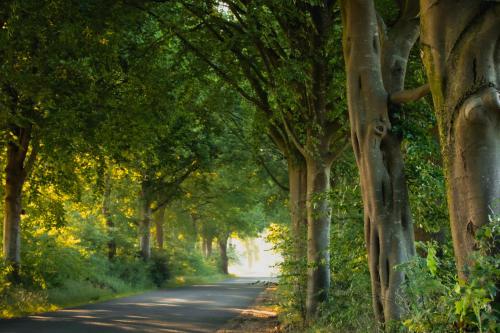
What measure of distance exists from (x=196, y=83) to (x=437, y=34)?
39.6ft

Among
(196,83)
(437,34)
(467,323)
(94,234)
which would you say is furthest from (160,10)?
(94,234)

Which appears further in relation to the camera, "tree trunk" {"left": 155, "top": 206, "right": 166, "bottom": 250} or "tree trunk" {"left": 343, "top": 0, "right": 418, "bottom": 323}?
"tree trunk" {"left": 155, "top": 206, "right": 166, "bottom": 250}

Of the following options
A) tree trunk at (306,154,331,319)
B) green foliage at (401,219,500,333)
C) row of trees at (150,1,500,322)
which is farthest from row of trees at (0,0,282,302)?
green foliage at (401,219,500,333)

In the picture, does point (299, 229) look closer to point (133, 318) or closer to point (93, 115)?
point (133, 318)

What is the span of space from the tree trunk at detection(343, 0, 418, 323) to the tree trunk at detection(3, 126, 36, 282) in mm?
13430

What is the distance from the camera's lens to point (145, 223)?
104ft

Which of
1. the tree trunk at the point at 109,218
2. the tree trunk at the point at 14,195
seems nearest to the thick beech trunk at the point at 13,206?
the tree trunk at the point at 14,195

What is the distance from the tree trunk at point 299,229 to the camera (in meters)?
13.9

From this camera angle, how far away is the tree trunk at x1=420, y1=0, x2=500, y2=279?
16.5 ft

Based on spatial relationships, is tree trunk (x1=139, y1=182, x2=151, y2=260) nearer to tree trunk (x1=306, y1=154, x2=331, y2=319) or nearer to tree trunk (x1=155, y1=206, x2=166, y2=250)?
tree trunk (x1=155, y1=206, x2=166, y2=250)

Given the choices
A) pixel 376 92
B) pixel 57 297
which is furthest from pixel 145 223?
pixel 376 92

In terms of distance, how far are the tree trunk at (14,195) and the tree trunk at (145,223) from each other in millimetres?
11504

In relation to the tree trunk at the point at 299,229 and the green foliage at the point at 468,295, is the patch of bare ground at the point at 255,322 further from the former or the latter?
the green foliage at the point at 468,295

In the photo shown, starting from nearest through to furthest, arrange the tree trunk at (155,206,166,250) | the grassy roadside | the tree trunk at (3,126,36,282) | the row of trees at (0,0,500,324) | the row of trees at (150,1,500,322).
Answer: the row of trees at (150,1,500,322) < the row of trees at (0,0,500,324) < the grassy roadside < the tree trunk at (3,126,36,282) < the tree trunk at (155,206,166,250)
